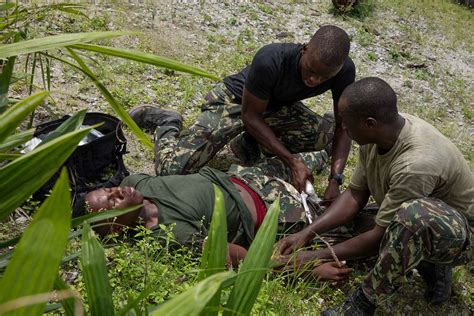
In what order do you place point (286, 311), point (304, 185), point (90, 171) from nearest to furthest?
point (286, 311) → point (90, 171) → point (304, 185)

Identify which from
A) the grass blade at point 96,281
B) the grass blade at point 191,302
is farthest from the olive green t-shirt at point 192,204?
the grass blade at point 191,302

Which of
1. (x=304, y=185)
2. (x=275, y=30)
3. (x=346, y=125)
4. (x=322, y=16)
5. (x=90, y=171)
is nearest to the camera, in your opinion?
(x=346, y=125)

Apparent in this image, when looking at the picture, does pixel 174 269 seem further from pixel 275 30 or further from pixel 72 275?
pixel 275 30

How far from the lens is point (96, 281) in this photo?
1073 mm

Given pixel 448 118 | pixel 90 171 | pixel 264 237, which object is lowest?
pixel 448 118

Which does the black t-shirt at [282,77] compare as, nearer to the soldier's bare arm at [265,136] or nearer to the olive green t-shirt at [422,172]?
the soldier's bare arm at [265,136]

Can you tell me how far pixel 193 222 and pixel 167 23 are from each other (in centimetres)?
375

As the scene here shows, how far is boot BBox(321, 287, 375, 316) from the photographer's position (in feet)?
9.09

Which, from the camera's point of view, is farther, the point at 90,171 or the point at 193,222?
the point at 90,171

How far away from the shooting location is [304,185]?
3521 mm

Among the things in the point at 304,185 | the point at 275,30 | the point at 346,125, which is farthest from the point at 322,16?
the point at 346,125

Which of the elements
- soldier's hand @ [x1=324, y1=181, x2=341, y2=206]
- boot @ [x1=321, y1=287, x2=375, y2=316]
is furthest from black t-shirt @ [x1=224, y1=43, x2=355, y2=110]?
boot @ [x1=321, y1=287, x2=375, y2=316]

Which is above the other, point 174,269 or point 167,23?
point 167,23

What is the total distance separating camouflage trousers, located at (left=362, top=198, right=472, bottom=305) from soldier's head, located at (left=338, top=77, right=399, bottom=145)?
0.39 meters
